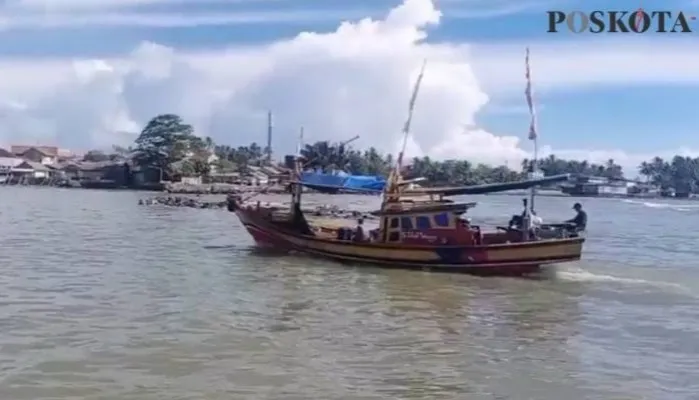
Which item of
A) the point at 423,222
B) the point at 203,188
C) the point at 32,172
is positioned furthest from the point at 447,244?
the point at 32,172

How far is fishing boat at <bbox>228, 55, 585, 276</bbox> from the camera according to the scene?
966 inches

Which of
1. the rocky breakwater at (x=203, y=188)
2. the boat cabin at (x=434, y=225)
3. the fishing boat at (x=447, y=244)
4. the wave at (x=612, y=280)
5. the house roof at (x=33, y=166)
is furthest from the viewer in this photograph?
the house roof at (x=33, y=166)

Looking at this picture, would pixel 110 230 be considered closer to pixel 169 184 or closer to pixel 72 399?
pixel 72 399

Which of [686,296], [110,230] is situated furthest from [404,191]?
[110,230]

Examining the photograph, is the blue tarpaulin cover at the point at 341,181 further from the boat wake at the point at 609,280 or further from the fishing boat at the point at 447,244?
the boat wake at the point at 609,280

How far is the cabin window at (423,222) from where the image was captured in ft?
83.0

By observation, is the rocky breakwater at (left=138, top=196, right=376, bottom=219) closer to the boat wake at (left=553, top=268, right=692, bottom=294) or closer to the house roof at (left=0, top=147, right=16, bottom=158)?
the boat wake at (left=553, top=268, right=692, bottom=294)

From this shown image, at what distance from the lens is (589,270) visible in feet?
92.2

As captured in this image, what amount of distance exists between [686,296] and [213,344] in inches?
507

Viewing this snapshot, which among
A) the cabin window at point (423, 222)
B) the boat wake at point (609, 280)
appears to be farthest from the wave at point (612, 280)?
the cabin window at point (423, 222)

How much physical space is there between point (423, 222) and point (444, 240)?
76 cm

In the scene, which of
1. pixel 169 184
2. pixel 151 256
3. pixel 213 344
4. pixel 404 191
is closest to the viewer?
pixel 213 344

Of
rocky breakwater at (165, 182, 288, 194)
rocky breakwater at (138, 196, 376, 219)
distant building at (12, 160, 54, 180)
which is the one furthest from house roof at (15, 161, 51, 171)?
rocky breakwater at (138, 196, 376, 219)

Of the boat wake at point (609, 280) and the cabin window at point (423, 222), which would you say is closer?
the boat wake at point (609, 280)
